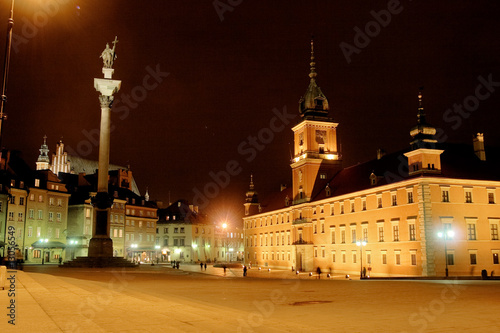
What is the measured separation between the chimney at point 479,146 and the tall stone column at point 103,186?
41.4m

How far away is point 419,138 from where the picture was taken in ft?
174

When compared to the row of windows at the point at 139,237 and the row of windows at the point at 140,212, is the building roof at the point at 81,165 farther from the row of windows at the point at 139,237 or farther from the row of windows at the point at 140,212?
the row of windows at the point at 139,237

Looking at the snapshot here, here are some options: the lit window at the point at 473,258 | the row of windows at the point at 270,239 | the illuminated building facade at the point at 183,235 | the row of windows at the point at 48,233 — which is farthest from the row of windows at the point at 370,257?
the illuminated building facade at the point at 183,235

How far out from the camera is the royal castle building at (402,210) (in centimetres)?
4978

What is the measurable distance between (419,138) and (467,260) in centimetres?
1370

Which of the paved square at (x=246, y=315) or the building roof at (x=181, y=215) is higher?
the building roof at (x=181, y=215)

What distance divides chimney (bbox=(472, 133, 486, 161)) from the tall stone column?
41.4 m

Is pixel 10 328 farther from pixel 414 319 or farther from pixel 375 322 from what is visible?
pixel 414 319

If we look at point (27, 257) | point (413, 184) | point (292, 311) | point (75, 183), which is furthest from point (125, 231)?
point (292, 311)

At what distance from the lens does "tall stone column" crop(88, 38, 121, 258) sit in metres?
42.9

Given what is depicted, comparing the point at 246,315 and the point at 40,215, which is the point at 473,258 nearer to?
the point at 246,315

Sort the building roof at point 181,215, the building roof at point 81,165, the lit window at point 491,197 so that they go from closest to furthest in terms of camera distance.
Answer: the lit window at point 491,197 → the building roof at point 81,165 → the building roof at point 181,215

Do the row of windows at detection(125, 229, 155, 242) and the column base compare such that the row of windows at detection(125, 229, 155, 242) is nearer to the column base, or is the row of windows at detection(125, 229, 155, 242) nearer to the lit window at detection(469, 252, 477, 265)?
the column base

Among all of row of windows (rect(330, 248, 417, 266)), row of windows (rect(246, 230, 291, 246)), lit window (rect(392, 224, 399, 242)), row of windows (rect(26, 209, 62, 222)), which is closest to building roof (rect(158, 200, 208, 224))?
row of windows (rect(246, 230, 291, 246))
